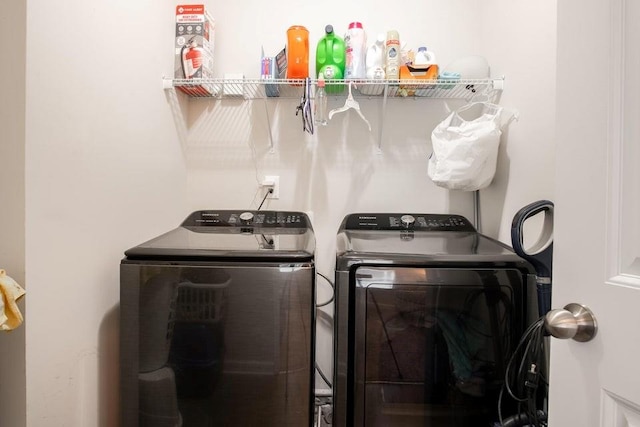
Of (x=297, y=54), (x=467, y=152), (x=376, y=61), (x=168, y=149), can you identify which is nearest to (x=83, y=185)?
(x=168, y=149)

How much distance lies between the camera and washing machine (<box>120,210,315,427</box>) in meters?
1.01

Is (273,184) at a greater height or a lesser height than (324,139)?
lesser

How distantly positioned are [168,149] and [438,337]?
1.37 meters

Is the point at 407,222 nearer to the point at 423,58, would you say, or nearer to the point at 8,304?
the point at 423,58

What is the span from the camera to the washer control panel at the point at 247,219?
1.53 m

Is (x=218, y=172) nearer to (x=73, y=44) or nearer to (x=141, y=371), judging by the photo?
(x=73, y=44)

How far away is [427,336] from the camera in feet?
3.44

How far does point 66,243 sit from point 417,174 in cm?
146

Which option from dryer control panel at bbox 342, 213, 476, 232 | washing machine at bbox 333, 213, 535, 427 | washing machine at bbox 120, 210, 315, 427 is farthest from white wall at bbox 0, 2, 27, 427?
dryer control panel at bbox 342, 213, 476, 232

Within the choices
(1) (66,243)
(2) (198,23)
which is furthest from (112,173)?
(2) (198,23)

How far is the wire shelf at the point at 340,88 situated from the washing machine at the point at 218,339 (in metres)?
0.86

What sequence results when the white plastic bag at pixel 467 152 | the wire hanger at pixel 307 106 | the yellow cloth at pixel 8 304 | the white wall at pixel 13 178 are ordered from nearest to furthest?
1. the yellow cloth at pixel 8 304
2. the white wall at pixel 13 178
3. the white plastic bag at pixel 467 152
4. the wire hanger at pixel 307 106

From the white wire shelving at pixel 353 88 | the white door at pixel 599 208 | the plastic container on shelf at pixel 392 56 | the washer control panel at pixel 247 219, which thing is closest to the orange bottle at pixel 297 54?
the white wire shelving at pixel 353 88

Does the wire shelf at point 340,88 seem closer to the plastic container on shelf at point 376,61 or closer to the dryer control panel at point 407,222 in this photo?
the plastic container on shelf at point 376,61
